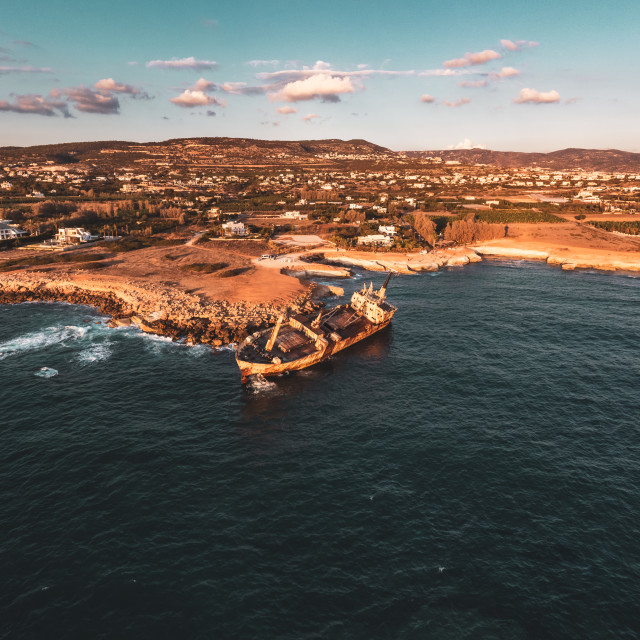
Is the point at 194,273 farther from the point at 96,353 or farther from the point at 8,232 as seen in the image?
the point at 8,232

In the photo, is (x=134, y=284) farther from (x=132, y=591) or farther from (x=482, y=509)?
(x=482, y=509)

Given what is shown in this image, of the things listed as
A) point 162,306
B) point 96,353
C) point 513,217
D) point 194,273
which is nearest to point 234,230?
point 194,273

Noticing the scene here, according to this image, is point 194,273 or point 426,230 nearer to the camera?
point 194,273

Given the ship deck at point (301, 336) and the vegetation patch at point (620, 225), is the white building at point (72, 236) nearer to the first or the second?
the ship deck at point (301, 336)

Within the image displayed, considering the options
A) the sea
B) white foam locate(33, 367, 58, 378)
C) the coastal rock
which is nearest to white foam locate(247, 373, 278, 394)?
the sea

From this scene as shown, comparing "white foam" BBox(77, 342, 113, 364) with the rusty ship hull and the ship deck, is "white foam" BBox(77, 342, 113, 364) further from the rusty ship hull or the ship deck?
the ship deck

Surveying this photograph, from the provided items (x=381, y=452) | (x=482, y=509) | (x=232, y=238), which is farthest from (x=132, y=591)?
(x=232, y=238)
